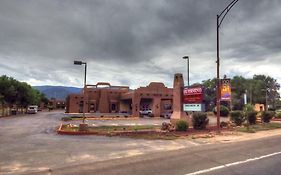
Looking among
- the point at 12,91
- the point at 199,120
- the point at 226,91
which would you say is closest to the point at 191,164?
the point at 199,120

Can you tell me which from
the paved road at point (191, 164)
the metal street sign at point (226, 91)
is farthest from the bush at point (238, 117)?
the paved road at point (191, 164)

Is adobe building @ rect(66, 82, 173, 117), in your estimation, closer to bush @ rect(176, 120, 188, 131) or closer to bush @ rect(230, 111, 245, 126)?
bush @ rect(230, 111, 245, 126)

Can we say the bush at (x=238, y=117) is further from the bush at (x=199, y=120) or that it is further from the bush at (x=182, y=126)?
the bush at (x=182, y=126)

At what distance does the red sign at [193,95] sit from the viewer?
28359mm

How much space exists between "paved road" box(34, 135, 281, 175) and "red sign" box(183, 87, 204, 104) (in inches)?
556

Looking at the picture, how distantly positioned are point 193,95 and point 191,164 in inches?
708

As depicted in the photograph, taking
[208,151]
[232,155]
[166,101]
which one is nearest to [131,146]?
[208,151]

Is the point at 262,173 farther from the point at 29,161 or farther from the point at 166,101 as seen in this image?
the point at 166,101

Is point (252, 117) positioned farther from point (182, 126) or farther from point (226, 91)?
point (182, 126)

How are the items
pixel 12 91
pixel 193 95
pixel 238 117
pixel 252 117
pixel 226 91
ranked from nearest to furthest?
pixel 226 91
pixel 193 95
pixel 238 117
pixel 252 117
pixel 12 91

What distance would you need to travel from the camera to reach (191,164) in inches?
444

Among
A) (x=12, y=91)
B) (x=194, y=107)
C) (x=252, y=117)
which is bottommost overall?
(x=252, y=117)

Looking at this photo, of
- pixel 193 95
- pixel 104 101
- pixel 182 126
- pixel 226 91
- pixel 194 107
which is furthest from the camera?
pixel 104 101

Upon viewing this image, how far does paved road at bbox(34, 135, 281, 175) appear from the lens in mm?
10055
